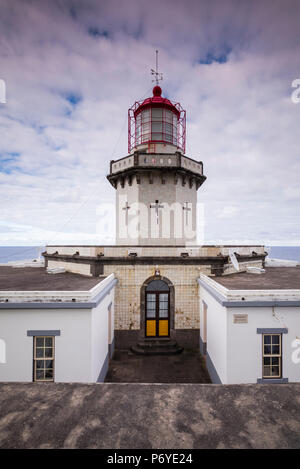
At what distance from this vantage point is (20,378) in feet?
27.5

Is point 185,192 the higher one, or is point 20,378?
point 185,192

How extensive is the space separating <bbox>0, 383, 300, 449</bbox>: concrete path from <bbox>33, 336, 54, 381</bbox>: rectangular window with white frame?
715 centimetres

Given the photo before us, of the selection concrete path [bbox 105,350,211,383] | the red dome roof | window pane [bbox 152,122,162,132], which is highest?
the red dome roof

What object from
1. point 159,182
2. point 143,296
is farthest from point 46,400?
point 159,182

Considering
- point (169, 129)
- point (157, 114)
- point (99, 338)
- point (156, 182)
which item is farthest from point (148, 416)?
point (157, 114)

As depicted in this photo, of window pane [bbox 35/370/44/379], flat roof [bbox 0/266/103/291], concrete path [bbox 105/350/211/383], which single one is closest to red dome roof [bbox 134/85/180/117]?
flat roof [bbox 0/266/103/291]

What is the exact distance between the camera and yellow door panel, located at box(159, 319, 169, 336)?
44.1ft

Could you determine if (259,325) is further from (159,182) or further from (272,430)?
(159,182)

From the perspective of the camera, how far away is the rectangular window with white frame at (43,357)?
844cm

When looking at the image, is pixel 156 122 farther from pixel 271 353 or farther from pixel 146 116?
pixel 271 353

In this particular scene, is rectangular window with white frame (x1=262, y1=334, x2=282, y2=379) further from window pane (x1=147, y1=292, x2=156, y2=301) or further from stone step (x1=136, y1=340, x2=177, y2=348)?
window pane (x1=147, y1=292, x2=156, y2=301)

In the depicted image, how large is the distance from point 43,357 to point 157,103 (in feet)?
→ 56.6
